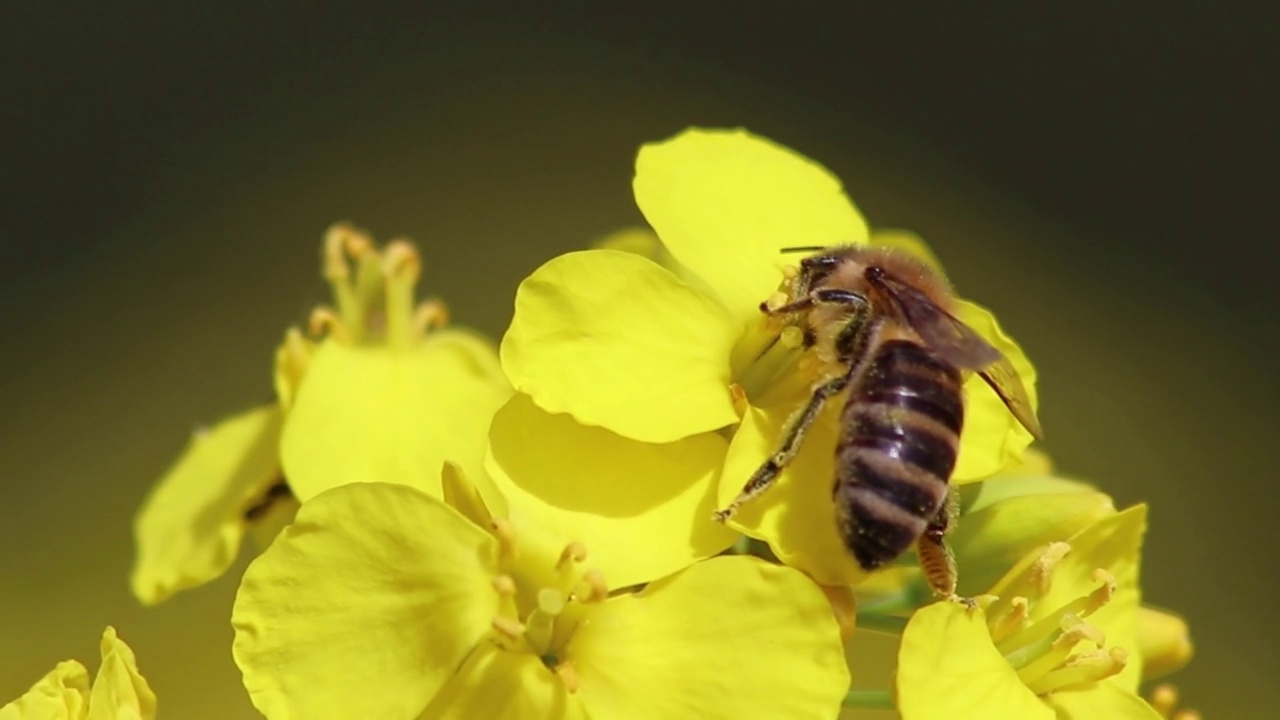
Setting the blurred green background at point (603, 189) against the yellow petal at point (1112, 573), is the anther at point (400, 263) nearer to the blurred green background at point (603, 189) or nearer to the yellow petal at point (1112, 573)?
the yellow petal at point (1112, 573)

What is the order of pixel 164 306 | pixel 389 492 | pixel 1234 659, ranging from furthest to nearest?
1. pixel 164 306
2. pixel 1234 659
3. pixel 389 492

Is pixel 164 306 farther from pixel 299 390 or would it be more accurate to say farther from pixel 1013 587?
pixel 1013 587

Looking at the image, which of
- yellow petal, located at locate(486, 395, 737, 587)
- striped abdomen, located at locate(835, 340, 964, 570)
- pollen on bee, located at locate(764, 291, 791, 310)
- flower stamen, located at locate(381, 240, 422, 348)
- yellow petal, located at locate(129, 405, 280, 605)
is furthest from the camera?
flower stamen, located at locate(381, 240, 422, 348)

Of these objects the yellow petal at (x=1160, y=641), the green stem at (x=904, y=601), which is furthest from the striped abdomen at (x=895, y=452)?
the yellow petal at (x=1160, y=641)

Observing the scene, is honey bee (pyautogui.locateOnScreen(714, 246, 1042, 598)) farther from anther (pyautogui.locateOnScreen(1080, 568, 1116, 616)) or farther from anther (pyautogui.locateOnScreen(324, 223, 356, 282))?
anther (pyautogui.locateOnScreen(324, 223, 356, 282))

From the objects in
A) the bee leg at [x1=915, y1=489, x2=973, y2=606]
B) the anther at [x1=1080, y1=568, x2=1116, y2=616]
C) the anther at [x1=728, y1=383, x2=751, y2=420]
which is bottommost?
the anther at [x1=1080, y1=568, x2=1116, y2=616]

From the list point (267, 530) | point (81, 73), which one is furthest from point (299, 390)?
point (81, 73)

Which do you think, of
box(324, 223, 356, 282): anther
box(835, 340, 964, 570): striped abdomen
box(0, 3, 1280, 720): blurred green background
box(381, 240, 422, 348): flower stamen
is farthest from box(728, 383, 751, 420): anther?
box(0, 3, 1280, 720): blurred green background
